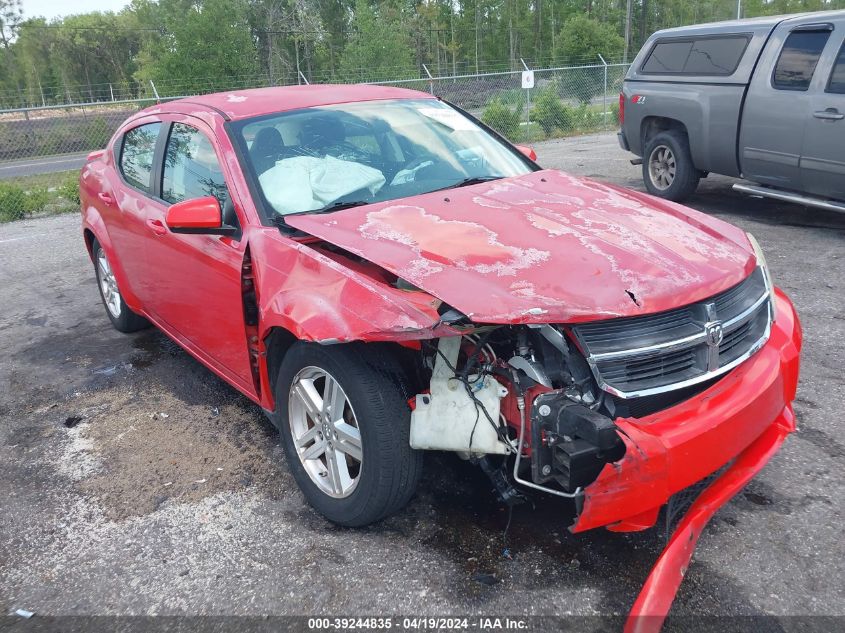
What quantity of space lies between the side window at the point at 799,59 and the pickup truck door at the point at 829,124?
104 millimetres

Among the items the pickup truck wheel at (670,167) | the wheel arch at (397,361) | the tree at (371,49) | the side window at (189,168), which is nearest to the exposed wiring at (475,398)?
the wheel arch at (397,361)

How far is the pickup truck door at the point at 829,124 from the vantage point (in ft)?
20.6

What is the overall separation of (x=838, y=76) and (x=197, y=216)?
599 centimetres

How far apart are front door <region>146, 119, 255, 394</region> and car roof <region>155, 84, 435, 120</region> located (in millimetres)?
194

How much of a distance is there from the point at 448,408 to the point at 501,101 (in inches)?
642

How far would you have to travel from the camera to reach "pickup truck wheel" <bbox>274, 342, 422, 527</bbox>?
260 cm

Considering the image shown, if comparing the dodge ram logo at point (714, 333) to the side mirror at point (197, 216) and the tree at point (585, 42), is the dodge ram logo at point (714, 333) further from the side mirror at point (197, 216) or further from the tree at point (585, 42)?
the tree at point (585, 42)

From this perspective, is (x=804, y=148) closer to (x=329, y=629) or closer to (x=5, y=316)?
(x=329, y=629)

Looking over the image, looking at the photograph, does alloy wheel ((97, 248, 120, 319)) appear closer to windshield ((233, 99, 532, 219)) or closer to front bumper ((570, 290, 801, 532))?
windshield ((233, 99, 532, 219))

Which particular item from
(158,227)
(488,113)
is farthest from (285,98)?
(488,113)

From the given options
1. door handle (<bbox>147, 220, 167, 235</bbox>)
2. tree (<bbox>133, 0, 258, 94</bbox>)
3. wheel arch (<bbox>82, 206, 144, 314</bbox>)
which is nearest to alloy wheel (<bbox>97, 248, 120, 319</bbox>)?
wheel arch (<bbox>82, 206, 144, 314</bbox>)

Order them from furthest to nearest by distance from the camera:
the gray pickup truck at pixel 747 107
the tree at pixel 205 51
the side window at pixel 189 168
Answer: the tree at pixel 205 51 → the gray pickup truck at pixel 747 107 → the side window at pixel 189 168

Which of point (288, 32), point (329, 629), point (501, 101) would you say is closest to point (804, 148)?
point (329, 629)

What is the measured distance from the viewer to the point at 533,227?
290 cm
